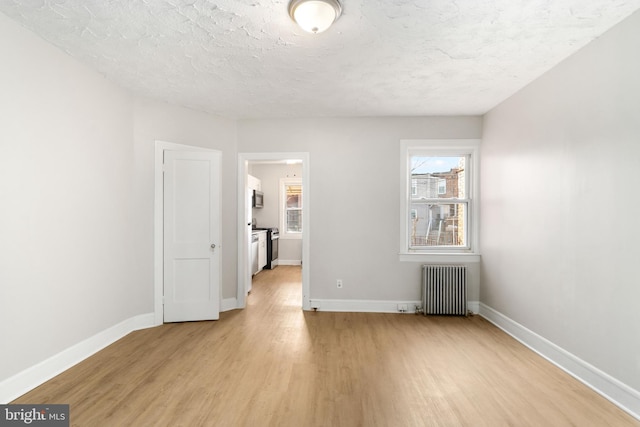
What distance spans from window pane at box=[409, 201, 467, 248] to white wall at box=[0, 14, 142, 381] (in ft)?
11.8

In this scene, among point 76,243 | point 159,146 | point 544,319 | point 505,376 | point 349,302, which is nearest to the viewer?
point 505,376

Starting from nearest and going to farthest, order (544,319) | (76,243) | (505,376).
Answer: (505,376)
(76,243)
(544,319)

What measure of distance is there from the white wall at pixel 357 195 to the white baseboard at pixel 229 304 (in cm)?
108

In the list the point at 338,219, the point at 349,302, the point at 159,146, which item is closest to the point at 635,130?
the point at 338,219

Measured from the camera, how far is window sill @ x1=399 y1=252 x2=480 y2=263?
13.4ft

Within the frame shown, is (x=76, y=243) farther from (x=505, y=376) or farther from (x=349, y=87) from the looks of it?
(x=505, y=376)

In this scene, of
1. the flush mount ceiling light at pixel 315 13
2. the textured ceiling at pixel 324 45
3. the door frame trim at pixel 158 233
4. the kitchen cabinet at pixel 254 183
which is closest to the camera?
the flush mount ceiling light at pixel 315 13

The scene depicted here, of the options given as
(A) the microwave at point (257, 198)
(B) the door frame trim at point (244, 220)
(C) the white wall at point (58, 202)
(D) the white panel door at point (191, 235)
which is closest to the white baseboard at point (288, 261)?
(A) the microwave at point (257, 198)

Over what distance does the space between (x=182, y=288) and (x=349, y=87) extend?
3097 mm

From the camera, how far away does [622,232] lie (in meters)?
2.12

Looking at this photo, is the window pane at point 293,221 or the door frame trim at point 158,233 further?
the window pane at point 293,221

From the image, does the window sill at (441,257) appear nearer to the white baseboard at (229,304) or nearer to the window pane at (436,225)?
the window pane at (436,225)

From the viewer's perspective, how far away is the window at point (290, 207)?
26.1 ft

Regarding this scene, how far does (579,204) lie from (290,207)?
629cm
